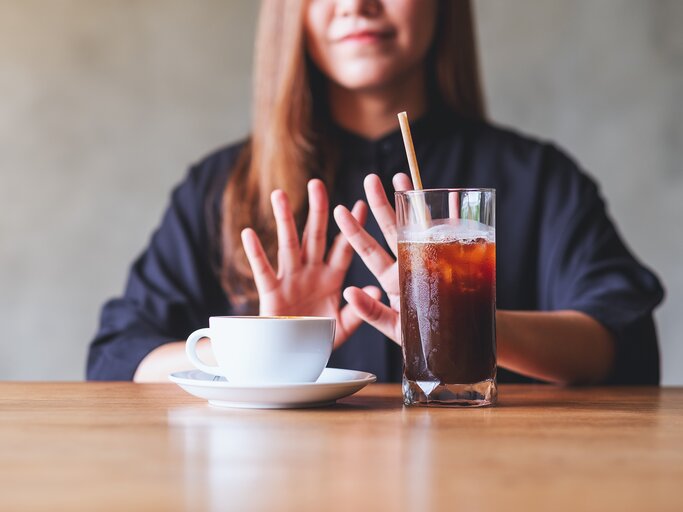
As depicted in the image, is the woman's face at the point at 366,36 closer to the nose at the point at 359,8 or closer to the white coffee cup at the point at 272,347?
the nose at the point at 359,8

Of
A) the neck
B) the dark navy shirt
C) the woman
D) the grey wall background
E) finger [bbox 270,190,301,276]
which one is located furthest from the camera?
the grey wall background

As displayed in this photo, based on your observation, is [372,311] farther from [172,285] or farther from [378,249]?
[172,285]

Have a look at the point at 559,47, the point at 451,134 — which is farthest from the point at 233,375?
the point at 559,47

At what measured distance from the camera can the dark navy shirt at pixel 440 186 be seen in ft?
6.27

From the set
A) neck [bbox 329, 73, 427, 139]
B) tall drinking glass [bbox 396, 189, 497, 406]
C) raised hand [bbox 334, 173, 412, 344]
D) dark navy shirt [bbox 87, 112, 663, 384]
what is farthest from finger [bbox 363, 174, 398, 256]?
neck [bbox 329, 73, 427, 139]

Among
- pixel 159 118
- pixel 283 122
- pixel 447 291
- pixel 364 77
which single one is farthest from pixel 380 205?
pixel 159 118

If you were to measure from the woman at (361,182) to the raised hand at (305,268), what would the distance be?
24 centimetres

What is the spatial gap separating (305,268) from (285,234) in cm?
11

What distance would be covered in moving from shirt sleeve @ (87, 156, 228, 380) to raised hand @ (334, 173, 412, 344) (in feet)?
2.44

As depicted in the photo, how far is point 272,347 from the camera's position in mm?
971

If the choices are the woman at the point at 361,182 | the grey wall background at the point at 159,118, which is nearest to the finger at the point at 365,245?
the woman at the point at 361,182

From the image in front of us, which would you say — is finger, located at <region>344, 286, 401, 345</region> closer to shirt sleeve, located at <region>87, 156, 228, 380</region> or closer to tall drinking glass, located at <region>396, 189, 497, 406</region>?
tall drinking glass, located at <region>396, 189, 497, 406</region>

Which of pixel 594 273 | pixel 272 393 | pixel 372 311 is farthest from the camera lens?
pixel 594 273

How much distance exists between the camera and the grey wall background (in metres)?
3.34
